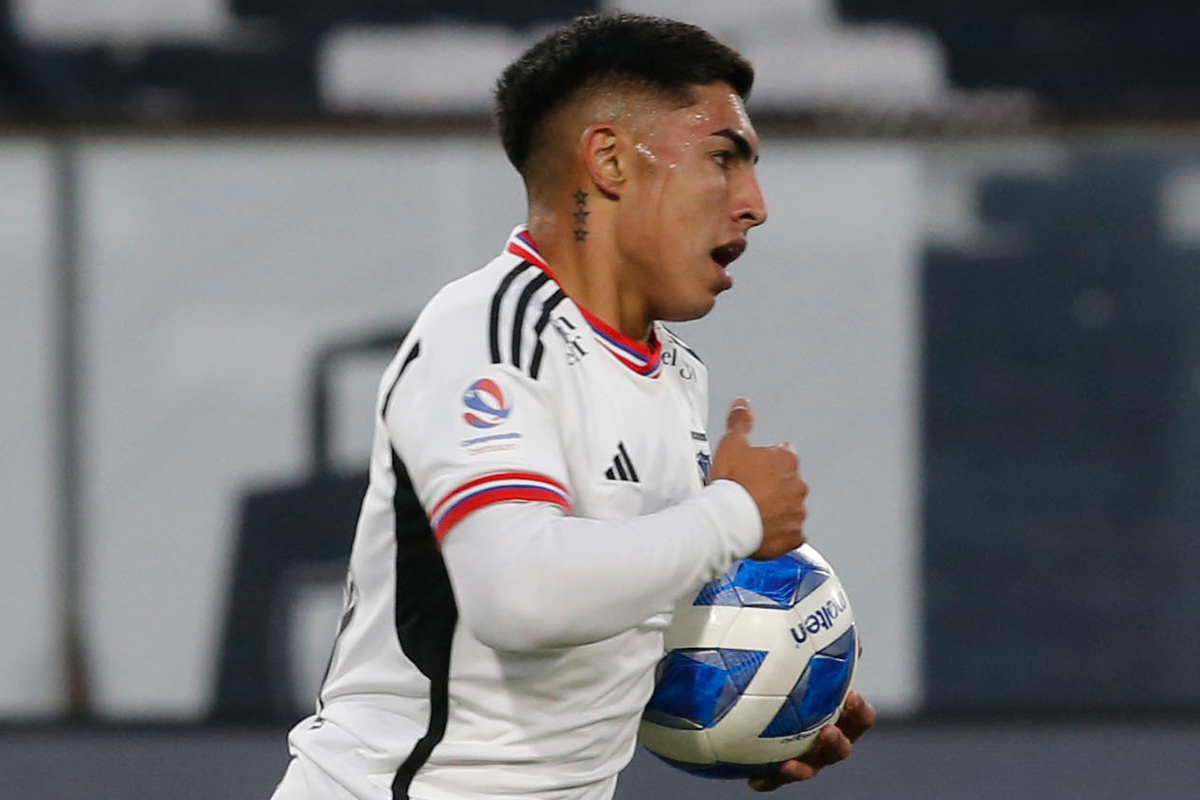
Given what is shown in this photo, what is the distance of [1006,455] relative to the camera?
20.2 ft

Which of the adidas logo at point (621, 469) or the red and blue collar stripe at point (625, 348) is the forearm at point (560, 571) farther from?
the red and blue collar stripe at point (625, 348)

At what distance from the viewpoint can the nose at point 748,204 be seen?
2.50m

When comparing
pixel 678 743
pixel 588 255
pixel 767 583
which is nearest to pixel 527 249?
pixel 588 255

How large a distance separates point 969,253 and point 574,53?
12.8ft

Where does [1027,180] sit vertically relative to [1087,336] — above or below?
above

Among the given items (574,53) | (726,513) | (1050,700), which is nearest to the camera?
(726,513)

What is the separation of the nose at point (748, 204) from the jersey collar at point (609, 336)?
0.22 meters

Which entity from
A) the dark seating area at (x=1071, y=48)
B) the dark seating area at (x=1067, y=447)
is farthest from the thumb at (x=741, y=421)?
the dark seating area at (x=1071, y=48)

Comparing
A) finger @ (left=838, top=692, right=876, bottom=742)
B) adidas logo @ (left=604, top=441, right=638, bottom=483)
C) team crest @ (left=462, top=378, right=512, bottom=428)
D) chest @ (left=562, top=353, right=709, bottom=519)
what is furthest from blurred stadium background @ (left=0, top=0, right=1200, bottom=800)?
team crest @ (left=462, top=378, right=512, bottom=428)

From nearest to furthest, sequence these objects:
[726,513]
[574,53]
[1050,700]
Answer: [726,513] → [574,53] → [1050,700]

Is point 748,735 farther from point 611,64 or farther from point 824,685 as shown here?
point 611,64

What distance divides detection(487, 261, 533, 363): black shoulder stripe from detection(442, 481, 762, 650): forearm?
0.73 feet

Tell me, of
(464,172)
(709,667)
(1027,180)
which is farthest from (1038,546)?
(709,667)

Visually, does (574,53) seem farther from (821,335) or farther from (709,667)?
(821,335)
